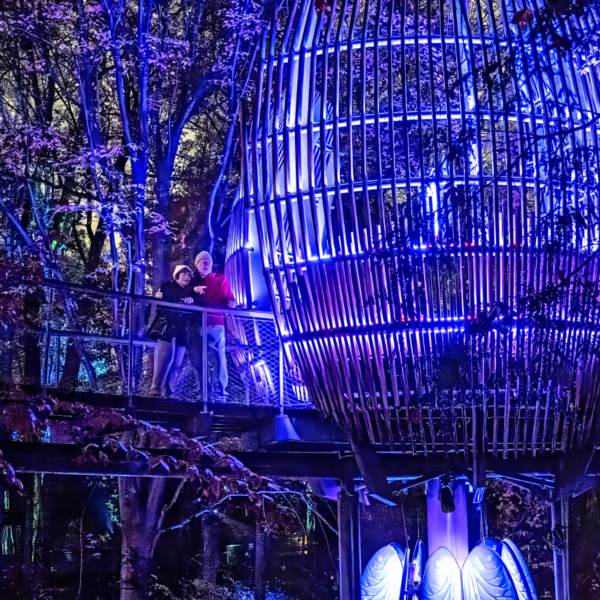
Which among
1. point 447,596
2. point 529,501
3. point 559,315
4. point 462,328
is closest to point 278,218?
point 462,328

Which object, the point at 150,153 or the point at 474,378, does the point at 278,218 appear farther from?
the point at 150,153

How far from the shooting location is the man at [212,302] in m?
10.9

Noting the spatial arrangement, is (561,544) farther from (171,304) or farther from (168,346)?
(171,304)

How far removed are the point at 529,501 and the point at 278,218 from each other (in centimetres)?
1230

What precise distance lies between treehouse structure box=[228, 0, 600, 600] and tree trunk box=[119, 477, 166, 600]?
452 centimetres

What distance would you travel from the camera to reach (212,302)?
11383 millimetres

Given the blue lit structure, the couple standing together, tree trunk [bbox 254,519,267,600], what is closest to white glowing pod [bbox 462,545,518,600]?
the blue lit structure

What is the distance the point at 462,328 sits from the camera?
9.62 metres

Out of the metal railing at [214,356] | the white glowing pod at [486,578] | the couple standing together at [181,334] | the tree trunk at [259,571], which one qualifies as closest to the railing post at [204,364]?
the metal railing at [214,356]

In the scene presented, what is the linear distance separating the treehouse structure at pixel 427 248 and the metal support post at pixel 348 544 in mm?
663

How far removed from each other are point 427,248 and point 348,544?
3.66 meters

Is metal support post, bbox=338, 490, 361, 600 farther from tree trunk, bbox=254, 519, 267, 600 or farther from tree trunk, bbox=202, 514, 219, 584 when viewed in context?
tree trunk, bbox=254, 519, 267, 600

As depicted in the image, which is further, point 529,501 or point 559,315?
point 529,501

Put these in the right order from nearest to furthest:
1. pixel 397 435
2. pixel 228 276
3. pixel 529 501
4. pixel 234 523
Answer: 1. pixel 397 435
2. pixel 228 276
3. pixel 529 501
4. pixel 234 523
